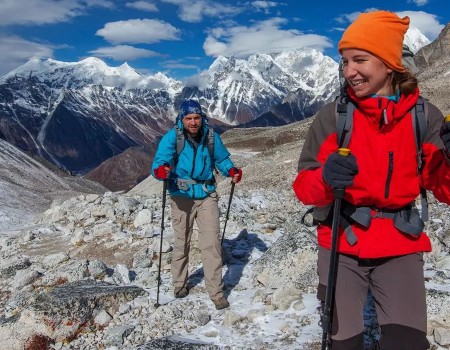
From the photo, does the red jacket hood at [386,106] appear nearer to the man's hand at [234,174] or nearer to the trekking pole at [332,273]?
the trekking pole at [332,273]

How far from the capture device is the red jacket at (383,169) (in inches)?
155

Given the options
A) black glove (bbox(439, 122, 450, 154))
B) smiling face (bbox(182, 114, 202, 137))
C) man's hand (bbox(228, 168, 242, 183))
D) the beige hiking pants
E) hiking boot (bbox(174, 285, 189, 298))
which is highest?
smiling face (bbox(182, 114, 202, 137))

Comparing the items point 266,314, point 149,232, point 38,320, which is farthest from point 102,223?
point 266,314

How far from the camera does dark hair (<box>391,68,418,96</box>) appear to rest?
3.99 metres

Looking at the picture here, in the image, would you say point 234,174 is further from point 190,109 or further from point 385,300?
point 385,300

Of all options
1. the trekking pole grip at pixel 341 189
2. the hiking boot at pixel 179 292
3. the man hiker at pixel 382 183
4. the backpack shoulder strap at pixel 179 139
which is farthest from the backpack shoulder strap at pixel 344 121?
the hiking boot at pixel 179 292

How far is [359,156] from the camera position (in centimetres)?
400

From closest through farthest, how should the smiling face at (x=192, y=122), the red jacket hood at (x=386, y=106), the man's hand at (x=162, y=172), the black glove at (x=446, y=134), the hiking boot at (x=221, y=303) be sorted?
the black glove at (x=446, y=134), the red jacket hood at (x=386, y=106), the man's hand at (x=162, y=172), the smiling face at (x=192, y=122), the hiking boot at (x=221, y=303)

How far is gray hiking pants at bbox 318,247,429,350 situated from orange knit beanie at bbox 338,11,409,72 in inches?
68.9

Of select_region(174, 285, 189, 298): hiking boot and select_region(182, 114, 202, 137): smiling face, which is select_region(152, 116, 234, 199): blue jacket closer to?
select_region(182, 114, 202, 137): smiling face

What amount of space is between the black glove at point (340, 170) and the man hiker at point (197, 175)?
14.3 ft

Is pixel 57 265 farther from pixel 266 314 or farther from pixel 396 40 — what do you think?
pixel 396 40

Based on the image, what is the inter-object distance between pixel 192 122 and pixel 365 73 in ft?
13.8

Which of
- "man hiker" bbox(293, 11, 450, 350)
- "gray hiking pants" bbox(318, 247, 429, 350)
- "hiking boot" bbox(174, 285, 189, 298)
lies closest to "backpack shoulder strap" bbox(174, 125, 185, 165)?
"hiking boot" bbox(174, 285, 189, 298)
